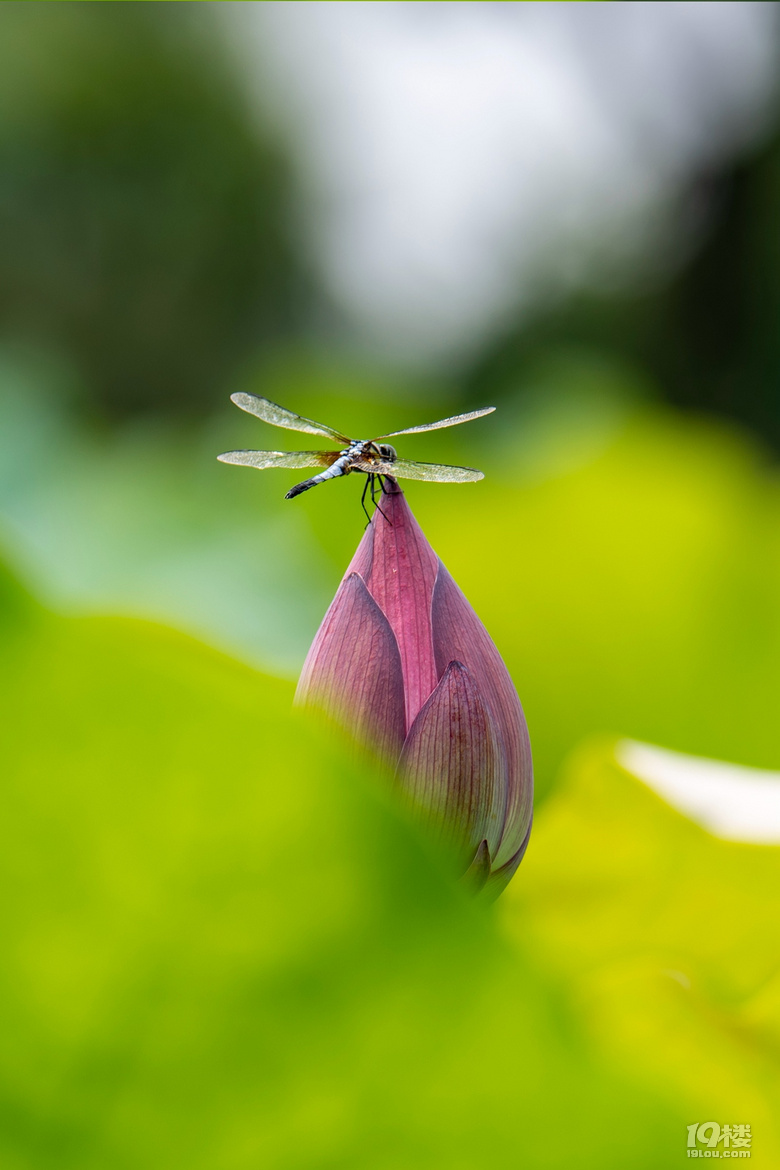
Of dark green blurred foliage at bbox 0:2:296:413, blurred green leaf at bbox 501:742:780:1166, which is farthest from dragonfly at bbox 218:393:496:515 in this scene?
dark green blurred foliage at bbox 0:2:296:413

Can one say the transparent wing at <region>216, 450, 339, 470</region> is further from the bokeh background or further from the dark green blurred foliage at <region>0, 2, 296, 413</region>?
the dark green blurred foliage at <region>0, 2, 296, 413</region>

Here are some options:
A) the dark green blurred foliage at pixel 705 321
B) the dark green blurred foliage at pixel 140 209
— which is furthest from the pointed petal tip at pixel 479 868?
the dark green blurred foliage at pixel 140 209

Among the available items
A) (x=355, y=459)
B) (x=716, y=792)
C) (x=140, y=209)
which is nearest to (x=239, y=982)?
(x=355, y=459)

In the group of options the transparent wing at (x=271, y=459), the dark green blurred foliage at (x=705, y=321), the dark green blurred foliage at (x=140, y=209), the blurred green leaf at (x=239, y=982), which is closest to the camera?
the blurred green leaf at (x=239, y=982)

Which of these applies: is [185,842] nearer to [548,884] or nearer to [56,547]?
[548,884]

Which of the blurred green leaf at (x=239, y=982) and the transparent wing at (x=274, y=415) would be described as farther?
the transparent wing at (x=274, y=415)

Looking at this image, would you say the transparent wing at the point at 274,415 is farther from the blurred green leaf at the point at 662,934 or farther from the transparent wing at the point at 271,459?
the blurred green leaf at the point at 662,934

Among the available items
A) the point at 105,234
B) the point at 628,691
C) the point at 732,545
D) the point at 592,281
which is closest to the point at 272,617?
the point at 628,691
